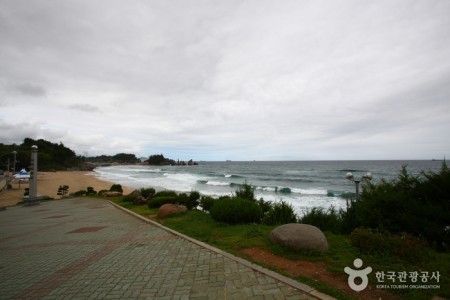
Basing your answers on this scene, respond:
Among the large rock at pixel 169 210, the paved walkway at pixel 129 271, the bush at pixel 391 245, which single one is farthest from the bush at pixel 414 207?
the large rock at pixel 169 210

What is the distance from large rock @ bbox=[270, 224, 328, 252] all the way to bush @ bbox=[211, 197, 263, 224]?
293 centimetres

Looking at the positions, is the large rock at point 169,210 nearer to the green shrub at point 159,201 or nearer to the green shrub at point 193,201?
the green shrub at point 193,201

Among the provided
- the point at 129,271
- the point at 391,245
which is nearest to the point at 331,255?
the point at 391,245

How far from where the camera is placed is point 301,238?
5.68 metres

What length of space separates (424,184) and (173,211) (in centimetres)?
944

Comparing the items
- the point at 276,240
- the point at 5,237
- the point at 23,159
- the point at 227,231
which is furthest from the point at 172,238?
the point at 23,159

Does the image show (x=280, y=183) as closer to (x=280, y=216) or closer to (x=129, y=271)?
(x=280, y=216)

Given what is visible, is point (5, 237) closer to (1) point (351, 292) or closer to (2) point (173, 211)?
(2) point (173, 211)

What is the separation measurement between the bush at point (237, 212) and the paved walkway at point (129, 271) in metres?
2.16

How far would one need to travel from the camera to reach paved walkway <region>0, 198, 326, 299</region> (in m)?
4.04

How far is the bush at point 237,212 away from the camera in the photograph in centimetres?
905

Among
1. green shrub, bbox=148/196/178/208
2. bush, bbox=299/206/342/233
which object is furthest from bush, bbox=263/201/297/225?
green shrub, bbox=148/196/178/208

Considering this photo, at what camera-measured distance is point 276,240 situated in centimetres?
611

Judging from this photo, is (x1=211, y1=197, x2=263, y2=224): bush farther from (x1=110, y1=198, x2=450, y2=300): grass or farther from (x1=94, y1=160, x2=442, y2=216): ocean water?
(x1=94, y1=160, x2=442, y2=216): ocean water
